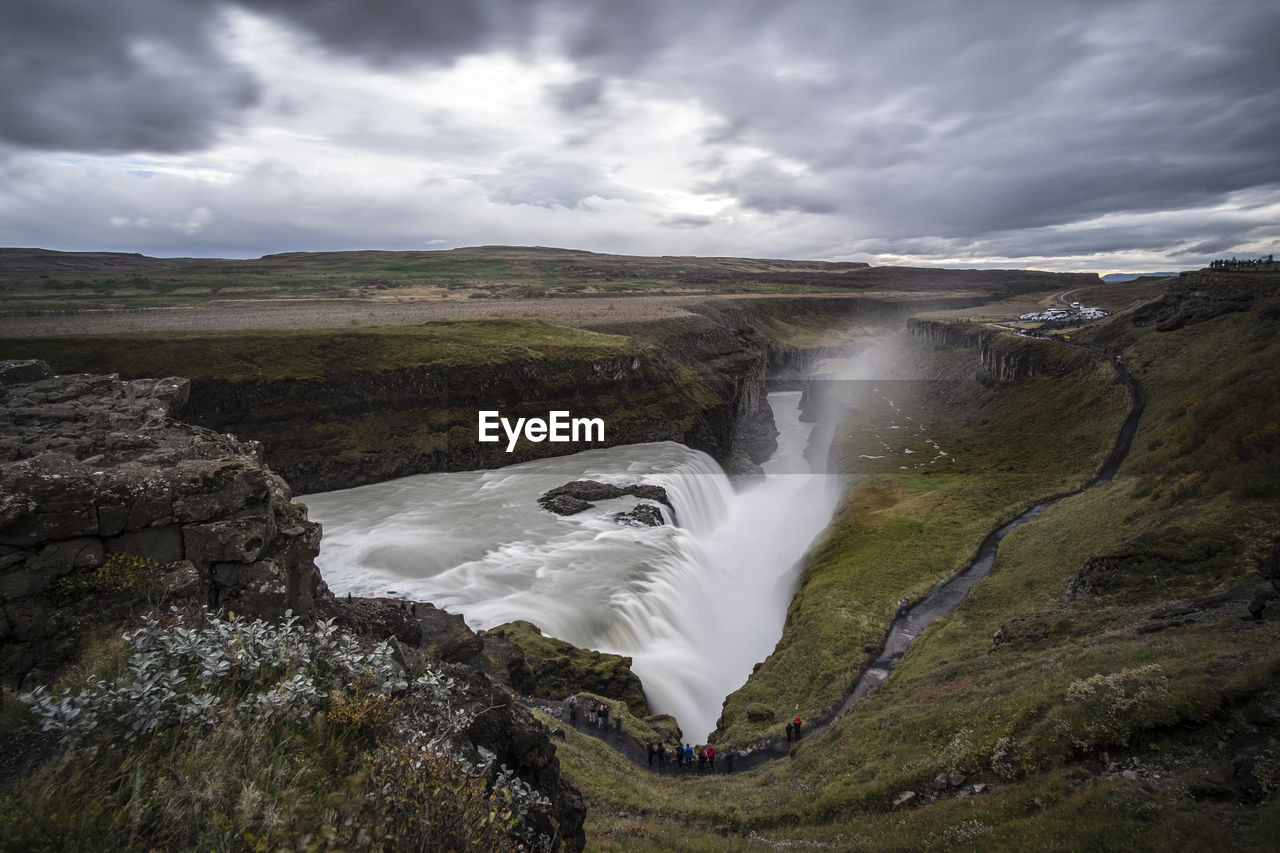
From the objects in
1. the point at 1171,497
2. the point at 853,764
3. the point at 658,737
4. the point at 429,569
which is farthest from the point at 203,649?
the point at 1171,497

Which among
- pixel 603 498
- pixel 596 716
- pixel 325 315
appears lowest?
pixel 596 716

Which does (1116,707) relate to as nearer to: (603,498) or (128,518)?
(128,518)

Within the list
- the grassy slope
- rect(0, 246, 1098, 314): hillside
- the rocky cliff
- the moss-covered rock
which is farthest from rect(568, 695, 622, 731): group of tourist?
rect(0, 246, 1098, 314): hillside

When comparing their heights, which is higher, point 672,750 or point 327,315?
point 327,315

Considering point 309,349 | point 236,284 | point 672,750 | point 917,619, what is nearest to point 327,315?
point 309,349

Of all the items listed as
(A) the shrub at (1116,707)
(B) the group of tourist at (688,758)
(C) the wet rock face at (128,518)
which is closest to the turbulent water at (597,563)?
(B) the group of tourist at (688,758)

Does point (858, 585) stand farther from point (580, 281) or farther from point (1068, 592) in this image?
point (580, 281)

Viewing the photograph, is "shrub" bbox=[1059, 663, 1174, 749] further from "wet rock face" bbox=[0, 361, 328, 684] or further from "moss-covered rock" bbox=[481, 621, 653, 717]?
"wet rock face" bbox=[0, 361, 328, 684]
